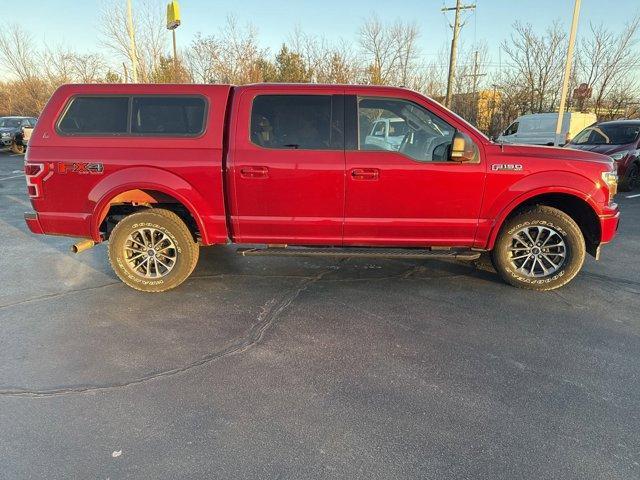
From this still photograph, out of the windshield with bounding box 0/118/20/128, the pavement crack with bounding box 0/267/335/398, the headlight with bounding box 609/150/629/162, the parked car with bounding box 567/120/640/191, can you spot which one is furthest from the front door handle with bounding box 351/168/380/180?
the windshield with bounding box 0/118/20/128

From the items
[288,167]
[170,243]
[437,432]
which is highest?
[288,167]

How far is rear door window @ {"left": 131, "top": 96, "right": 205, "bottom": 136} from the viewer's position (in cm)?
425

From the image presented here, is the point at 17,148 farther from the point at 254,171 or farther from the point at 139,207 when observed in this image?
the point at 254,171

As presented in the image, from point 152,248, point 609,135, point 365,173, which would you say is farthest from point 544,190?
point 609,135

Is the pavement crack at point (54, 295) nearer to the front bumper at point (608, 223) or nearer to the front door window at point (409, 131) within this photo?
the front door window at point (409, 131)

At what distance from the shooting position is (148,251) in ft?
14.8

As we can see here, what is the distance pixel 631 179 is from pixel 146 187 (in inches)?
449

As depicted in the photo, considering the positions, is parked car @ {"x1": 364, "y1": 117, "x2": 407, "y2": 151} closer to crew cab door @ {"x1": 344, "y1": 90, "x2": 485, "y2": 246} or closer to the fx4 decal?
crew cab door @ {"x1": 344, "y1": 90, "x2": 485, "y2": 246}

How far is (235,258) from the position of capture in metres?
5.61

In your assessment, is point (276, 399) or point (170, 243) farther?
point (170, 243)

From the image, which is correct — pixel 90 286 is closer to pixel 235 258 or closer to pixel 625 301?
pixel 235 258

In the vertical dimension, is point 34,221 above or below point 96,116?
below

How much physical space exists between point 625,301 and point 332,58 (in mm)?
20434

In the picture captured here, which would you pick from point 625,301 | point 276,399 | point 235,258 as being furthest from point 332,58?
point 276,399
